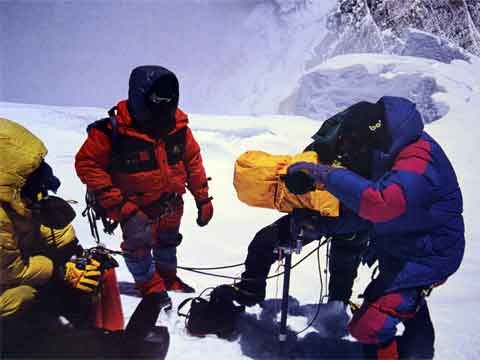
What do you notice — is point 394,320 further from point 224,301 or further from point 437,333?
point 224,301

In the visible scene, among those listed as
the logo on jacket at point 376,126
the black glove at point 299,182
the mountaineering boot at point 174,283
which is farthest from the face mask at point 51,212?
the logo on jacket at point 376,126

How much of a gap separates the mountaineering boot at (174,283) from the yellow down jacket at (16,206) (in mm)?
894

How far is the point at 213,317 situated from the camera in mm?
2076

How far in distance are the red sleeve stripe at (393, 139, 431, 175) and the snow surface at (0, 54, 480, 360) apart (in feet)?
3.44

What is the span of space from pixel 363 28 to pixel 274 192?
9750 mm

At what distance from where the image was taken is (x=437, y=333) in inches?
84.6

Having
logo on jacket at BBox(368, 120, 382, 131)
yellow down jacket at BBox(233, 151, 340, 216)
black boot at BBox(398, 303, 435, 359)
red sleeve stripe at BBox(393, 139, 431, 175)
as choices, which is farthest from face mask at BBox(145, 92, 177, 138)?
black boot at BBox(398, 303, 435, 359)

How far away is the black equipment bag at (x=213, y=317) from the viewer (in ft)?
6.74

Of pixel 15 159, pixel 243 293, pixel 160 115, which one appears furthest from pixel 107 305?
pixel 160 115

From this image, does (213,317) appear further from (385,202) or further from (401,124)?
(401,124)

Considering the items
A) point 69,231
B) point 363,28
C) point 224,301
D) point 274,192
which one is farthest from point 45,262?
point 363,28

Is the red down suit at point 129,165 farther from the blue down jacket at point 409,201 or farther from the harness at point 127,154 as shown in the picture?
the blue down jacket at point 409,201

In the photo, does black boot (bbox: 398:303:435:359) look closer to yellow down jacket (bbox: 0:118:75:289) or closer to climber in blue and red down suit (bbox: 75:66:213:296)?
climber in blue and red down suit (bbox: 75:66:213:296)

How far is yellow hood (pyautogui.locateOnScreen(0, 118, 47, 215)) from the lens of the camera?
1.49 m
